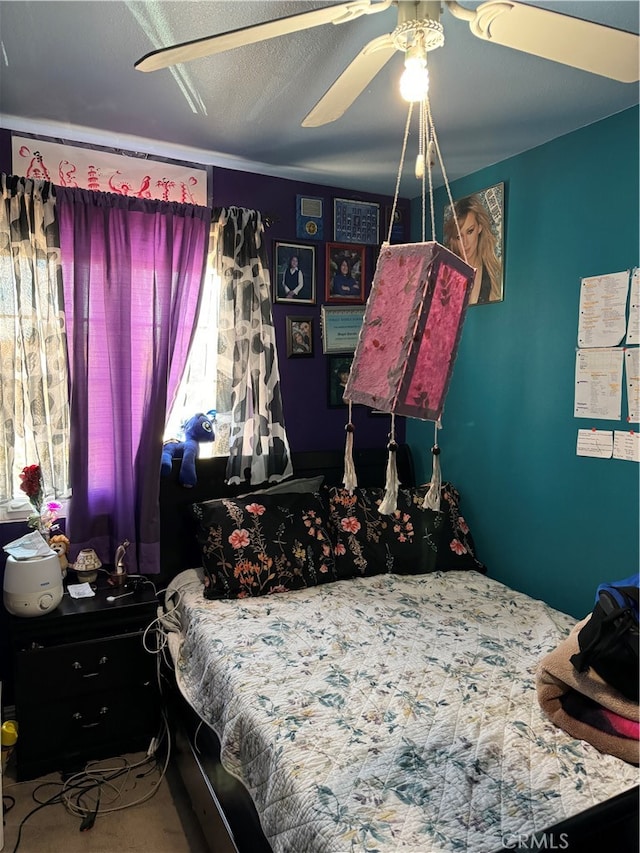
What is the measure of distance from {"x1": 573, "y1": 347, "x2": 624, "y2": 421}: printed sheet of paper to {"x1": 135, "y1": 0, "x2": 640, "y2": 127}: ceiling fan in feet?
3.85

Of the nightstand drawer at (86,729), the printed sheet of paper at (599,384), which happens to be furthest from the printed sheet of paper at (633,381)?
the nightstand drawer at (86,729)

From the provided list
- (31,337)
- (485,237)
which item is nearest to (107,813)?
(31,337)

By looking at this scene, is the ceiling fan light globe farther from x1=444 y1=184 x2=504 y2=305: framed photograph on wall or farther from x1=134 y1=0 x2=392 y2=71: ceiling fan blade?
x1=444 y1=184 x2=504 y2=305: framed photograph on wall

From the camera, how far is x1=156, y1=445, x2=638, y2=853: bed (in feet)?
4.32

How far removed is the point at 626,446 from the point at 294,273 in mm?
1791

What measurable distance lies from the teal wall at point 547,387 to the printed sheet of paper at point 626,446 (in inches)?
1.4

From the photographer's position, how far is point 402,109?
223cm

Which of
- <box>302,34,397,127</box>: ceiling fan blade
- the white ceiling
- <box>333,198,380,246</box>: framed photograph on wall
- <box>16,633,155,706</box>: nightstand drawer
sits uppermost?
the white ceiling

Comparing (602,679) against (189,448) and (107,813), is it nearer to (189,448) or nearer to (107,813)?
(107,813)

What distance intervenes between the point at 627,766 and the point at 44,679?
6.53 ft

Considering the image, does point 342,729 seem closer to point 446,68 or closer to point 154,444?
point 154,444

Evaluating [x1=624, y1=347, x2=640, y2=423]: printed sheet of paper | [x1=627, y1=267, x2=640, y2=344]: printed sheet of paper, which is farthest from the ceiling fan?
[x1=624, y1=347, x2=640, y2=423]: printed sheet of paper

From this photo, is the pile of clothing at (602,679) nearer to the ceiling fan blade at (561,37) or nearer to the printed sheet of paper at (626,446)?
the printed sheet of paper at (626,446)

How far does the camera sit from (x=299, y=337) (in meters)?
3.19
